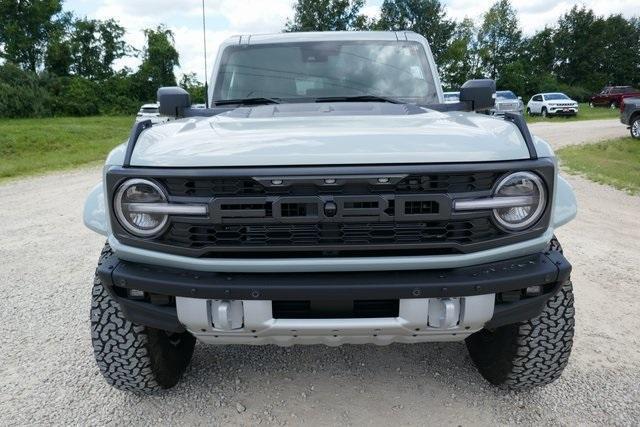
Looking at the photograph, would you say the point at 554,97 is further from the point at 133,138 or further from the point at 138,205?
the point at 138,205

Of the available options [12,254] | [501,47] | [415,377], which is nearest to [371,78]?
[415,377]

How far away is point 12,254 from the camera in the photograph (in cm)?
527

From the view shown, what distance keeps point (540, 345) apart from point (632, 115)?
1623 centimetres

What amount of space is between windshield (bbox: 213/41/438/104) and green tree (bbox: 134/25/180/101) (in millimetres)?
36532

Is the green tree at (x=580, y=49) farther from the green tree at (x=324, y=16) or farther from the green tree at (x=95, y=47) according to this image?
the green tree at (x=95, y=47)

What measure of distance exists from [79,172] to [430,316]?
37.8 ft

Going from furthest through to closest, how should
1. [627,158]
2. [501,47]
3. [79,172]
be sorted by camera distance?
1. [501,47]
2. [627,158]
3. [79,172]

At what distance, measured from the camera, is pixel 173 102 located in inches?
133

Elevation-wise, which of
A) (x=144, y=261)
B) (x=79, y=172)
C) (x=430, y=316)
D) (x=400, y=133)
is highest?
(x=400, y=133)

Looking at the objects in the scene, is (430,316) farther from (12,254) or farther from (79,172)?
(79,172)

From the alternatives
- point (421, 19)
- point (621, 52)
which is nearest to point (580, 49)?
point (621, 52)

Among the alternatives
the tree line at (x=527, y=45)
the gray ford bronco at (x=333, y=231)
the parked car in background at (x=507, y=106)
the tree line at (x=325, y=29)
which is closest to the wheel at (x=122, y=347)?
the gray ford bronco at (x=333, y=231)

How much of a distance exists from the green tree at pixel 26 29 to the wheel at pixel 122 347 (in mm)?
49454

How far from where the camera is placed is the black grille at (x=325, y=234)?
2064mm
